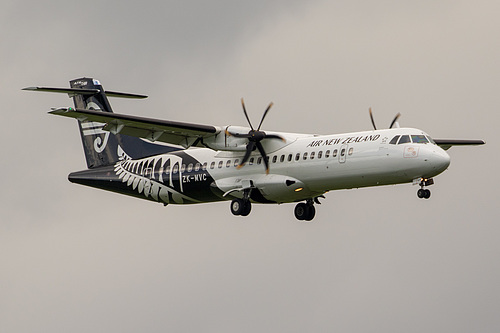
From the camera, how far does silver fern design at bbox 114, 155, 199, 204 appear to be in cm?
4191

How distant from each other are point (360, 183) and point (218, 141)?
636 cm

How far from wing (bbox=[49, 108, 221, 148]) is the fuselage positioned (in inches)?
47.2

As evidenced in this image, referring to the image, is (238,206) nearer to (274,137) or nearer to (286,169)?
(286,169)

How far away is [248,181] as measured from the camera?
3934cm

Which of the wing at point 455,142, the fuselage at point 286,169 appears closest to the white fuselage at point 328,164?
the fuselage at point 286,169

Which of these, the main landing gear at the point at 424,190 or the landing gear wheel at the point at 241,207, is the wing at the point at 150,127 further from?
the main landing gear at the point at 424,190

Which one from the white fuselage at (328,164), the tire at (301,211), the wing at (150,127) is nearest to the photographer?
the white fuselage at (328,164)

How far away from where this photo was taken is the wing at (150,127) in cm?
3744

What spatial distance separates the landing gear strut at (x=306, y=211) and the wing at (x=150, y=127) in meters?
4.61

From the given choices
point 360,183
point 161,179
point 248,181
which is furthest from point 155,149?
point 360,183

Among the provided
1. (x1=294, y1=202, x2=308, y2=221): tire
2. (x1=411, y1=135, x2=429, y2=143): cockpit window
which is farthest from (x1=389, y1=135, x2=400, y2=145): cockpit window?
(x1=294, y1=202, x2=308, y2=221): tire

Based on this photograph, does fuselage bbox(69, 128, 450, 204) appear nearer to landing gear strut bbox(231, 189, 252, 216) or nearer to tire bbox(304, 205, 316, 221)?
landing gear strut bbox(231, 189, 252, 216)

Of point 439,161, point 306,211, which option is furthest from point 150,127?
point 439,161

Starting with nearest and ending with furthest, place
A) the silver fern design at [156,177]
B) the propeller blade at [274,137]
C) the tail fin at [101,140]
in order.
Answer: the propeller blade at [274,137], the silver fern design at [156,177], the tail fin at [101,140]
